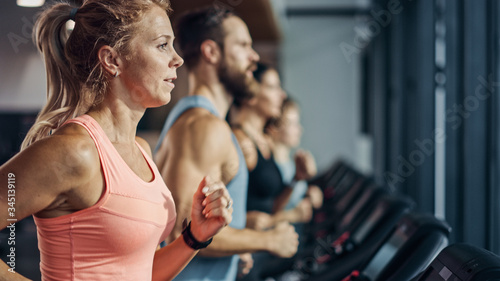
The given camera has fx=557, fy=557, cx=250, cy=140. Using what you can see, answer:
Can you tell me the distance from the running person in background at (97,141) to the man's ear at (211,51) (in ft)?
1.19

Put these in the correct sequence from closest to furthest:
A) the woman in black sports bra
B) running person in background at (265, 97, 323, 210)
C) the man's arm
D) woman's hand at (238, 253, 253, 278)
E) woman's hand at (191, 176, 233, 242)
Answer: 1. woman's hand at (191, 176, 233, 242)
2. the man's arm
3. woman's hand at (238, 253, 253, 278)
4. the woman in black sports bra
5. running person in background at (265, 97, 323, 210)

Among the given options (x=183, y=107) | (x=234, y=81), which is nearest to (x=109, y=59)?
(x=183, y=107)

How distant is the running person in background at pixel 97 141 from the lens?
86cm

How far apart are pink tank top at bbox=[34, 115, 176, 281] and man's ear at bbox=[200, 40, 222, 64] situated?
1.65 feet

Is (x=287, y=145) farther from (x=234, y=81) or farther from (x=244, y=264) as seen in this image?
(x=234, y=81)

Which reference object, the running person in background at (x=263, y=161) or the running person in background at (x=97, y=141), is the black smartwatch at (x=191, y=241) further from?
the running person in background at (x=263, y=161)

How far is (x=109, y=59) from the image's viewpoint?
0.93 m

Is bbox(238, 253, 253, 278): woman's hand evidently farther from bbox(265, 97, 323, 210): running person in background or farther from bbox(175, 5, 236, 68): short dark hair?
bbox(265, 97, 323, 210): running person in background

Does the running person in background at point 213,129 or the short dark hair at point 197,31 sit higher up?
the short dark hair at point 197,31

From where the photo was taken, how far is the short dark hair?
4.42 feet

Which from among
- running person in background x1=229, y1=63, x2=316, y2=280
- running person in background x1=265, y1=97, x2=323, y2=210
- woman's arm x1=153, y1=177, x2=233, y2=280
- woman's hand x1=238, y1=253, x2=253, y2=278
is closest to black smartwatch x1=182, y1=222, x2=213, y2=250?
woman's arm x1=153, y1=177, x2=233, y2=280

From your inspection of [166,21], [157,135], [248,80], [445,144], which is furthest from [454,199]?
[166,21]

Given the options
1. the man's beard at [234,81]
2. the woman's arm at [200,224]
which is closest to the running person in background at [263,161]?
the man's beard at [234,81]

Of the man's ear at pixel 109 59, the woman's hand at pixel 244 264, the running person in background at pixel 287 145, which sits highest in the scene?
the man's ear at pixel 109 59
